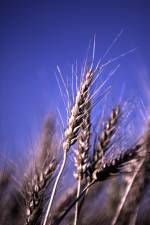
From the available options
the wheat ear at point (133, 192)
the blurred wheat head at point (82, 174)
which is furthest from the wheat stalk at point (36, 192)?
the wheat ear at point (133, 192)

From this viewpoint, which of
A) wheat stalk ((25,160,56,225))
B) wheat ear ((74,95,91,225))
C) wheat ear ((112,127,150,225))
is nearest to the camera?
wheat stalk ((25,160,56,225))

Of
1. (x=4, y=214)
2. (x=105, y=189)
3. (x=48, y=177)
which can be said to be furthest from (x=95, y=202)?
(x=48, y=177)

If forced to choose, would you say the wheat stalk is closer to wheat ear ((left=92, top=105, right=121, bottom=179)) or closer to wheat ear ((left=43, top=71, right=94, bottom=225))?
wheat ear ((left=43, top=71, right=94, bottom=225))

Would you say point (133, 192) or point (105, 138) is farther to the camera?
point (133, 192)

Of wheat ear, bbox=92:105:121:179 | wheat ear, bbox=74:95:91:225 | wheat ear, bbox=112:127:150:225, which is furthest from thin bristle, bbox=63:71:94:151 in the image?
wheat ear, bbox=112:127:150:225

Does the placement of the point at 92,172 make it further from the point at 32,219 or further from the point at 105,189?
the point at 105,189

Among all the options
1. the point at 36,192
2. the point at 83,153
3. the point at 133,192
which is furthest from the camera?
the point at 133,192

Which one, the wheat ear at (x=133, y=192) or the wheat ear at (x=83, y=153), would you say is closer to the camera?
the wheat ear at (x=83, y=153)

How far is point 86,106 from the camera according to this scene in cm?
159

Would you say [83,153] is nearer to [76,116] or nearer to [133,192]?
[76,116]

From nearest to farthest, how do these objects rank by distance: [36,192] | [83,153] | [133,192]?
[36,192] < [83,153] < [133,192]

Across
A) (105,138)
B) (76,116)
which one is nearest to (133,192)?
Result: (105,138)

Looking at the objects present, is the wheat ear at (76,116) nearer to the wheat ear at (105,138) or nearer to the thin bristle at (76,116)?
the thin bristle at (76,116)

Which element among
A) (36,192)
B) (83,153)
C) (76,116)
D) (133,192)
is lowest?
(133,192)
